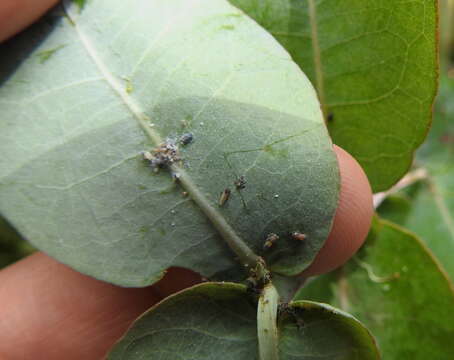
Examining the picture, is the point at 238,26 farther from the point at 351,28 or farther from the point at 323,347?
the point at 323,347

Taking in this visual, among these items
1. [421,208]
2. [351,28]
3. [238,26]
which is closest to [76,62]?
[238,26]

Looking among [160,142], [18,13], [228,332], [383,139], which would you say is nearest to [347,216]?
[383,139]

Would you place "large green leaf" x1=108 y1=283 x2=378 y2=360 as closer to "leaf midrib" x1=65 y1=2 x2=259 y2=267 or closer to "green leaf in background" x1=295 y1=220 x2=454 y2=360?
"leaf midrib" x1=65 y1=2 x2=259 y2=267

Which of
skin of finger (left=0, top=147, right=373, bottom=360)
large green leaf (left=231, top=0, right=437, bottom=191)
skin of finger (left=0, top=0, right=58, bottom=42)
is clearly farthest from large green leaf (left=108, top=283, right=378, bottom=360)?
skin of finger (left=0, top=0, right=58, bottom=42)

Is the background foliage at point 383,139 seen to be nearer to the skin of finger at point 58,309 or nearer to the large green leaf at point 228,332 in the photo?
the large green leaf at point 228,332

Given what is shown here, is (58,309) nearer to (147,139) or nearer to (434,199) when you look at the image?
(147,139)

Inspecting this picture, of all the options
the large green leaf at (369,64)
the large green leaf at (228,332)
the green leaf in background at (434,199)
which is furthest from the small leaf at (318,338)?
the green leaf in background at (434,199)

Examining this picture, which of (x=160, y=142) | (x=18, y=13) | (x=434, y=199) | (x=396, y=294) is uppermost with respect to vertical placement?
(x=18, y=13)
